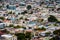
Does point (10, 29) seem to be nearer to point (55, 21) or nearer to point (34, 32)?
point (34, 32)

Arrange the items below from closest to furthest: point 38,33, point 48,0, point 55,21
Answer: point 38,33
point 55,21
point 48,0

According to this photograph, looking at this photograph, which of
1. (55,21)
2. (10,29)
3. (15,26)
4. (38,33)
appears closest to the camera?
(38,33)

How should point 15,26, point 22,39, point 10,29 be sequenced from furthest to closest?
point 15,26 < point 10,29 < point 22,39

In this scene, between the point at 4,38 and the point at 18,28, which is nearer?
the point at 4,38

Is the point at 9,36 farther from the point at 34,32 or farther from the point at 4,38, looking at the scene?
the point at 34,32

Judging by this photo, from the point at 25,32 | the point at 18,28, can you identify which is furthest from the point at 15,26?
the point at 25,32

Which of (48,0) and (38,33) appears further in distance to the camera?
(48,0)

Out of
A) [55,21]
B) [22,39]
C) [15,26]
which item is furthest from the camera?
[55,21]

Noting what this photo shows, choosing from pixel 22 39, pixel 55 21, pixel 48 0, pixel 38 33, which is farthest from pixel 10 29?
pixel 48 0
